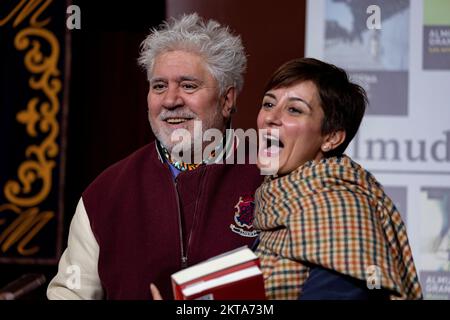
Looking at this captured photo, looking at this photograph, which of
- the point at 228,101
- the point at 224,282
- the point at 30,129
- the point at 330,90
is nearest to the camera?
the point at 224,282

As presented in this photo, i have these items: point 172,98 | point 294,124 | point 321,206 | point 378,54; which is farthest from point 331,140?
point 378,54

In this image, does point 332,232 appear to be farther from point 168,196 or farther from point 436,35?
point 436,35

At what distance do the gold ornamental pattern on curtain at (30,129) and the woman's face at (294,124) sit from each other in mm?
1996

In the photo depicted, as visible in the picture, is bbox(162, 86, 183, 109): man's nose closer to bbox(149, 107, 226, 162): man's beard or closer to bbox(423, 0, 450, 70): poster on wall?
bbox(149, 107, 226, 162): man's beard

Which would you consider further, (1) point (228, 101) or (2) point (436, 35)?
(2) point (436, 35)

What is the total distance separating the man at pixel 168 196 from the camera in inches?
73.4

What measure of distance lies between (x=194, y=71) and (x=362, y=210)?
2.22ft

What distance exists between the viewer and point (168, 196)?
6.33ft

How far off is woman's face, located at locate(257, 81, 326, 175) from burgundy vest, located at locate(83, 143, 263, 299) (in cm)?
29

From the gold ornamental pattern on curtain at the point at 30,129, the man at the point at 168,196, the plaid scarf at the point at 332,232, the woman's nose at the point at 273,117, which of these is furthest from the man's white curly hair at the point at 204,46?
the gold ornamental pattern on curtain at the point at 30,129

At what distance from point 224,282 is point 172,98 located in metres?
0.69

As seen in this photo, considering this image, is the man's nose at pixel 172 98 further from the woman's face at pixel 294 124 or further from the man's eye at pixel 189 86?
the woman's face at pixel 294 124
